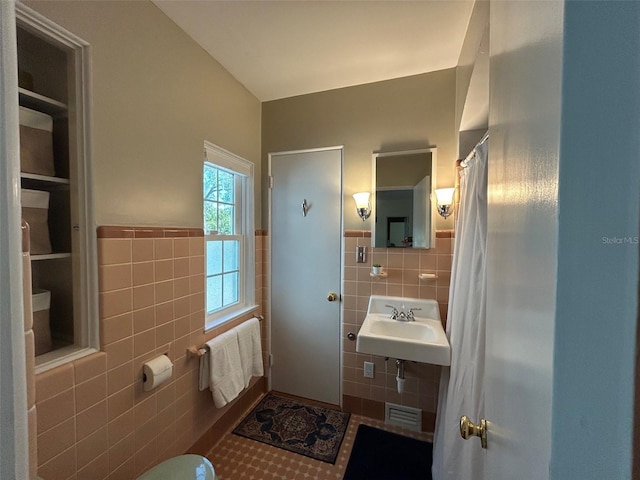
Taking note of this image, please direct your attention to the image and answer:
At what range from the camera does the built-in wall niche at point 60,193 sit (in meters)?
Answer: 0.97

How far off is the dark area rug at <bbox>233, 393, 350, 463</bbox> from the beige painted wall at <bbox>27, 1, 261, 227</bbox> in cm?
152

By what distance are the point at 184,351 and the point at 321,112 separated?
1.92 m

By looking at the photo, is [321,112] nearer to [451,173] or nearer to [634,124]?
[451,173]

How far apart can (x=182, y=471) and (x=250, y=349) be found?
0.81m

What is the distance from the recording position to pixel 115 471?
1.10 metres

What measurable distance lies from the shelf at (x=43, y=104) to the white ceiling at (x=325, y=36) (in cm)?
72

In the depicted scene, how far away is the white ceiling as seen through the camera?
1.28 metres

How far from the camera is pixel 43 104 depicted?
1014mm

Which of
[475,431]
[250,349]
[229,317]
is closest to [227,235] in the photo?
[229,317]

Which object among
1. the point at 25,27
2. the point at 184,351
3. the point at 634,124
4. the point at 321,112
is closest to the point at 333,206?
the point at 321,112

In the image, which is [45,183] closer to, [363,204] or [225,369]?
[225,369]

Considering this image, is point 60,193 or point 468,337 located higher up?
point 60,193

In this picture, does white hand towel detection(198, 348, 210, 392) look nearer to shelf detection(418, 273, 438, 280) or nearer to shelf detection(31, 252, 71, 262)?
shelf detection(31, 252, 71, 262)

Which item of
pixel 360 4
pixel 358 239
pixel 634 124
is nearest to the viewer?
pixel 634 124
